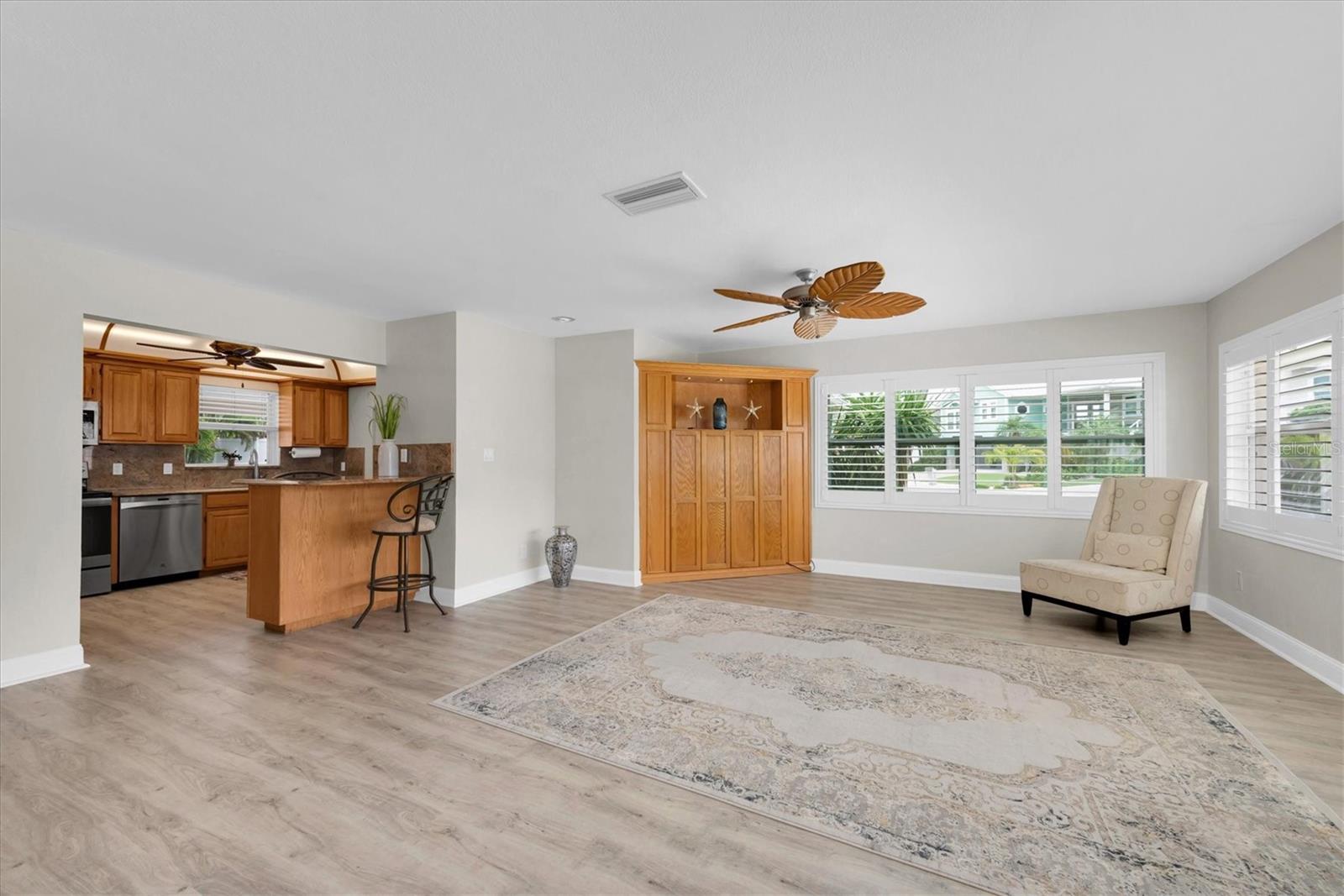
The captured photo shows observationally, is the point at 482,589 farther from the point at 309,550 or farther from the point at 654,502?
the point at 654,502

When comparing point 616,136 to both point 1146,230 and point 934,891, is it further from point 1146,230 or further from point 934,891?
point 1146,230

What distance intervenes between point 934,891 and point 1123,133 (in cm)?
275

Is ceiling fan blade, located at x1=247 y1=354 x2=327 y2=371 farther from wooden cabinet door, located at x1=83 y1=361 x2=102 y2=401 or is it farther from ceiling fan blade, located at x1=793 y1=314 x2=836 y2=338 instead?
ceiling fan blade, located at x1=793 y1=314 x2=836 y2=338

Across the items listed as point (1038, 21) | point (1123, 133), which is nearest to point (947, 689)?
point (1123, 133)

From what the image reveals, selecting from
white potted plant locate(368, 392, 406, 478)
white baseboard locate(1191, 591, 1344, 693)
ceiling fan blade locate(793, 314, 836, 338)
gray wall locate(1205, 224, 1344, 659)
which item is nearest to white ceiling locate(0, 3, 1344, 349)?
gray wall locate(1205, 224, 1344, 659)

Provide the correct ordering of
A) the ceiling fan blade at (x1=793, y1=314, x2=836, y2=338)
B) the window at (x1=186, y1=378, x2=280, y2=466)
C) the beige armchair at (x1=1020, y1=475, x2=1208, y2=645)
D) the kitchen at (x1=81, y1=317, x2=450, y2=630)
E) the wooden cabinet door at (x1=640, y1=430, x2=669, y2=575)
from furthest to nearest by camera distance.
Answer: the window at (x1=186, y1=378, x2=280, y2=466)
the wooden cabinet door at (x1=640, y1=430, x2=669, y2=575)
the kitchen at (x1=81, y1=317, x2=450, y2=630)
the beige armchair at (x1=1020, y1=475, x2=1208, y2=645)
the ceiling fan blade at (x1=793, y1=314, x2=836, y2=338)

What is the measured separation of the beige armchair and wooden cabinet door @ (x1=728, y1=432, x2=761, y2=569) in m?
2.52

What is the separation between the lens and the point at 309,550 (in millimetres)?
4316

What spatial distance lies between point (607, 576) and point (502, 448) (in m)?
1.63

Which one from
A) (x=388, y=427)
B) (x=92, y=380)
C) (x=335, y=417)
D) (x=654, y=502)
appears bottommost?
(x=654, y=502)

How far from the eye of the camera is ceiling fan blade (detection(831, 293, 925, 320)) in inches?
139

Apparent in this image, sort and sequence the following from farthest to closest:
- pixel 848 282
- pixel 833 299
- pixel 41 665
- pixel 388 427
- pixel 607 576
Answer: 1. pixel 607 576
2. pixel 388 427
3. pixel 833 299
4. pixel 41 665
5. pixel 848 282

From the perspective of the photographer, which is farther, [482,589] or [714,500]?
[714,500]

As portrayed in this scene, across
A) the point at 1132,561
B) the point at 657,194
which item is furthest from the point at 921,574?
the point at 657,194
